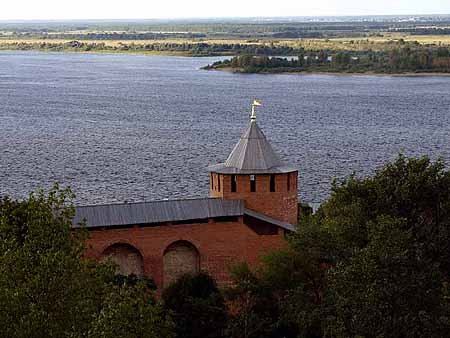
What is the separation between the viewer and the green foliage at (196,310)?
2031 centimetres

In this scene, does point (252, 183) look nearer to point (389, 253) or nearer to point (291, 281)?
point (291, 281)

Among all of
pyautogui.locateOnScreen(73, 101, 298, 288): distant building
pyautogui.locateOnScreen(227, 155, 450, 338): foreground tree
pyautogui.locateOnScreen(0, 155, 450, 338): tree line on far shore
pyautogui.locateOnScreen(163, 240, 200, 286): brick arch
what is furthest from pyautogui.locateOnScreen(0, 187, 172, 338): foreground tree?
pyautogui.locateOnScreen(163, 240, 200, 286): brick arch

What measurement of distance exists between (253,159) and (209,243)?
2.45 metres

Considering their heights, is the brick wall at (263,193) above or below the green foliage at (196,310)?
above

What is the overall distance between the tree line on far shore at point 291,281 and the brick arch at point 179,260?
3.11 ft

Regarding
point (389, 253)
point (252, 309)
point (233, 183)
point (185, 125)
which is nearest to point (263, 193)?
point (233, 183)

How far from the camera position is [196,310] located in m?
20.5

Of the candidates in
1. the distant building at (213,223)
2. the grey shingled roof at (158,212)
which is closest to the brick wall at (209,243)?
the distant building at (213,223)

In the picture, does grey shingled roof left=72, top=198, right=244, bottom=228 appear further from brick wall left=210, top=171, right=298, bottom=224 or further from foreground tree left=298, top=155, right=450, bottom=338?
foreground tree left=298, top=155, right=450, bottom=338

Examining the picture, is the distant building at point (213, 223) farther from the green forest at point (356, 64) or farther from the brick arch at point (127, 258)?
the green forest at point (356, 64)

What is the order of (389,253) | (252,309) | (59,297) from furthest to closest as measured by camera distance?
(252,309), (389,253), (59,297)

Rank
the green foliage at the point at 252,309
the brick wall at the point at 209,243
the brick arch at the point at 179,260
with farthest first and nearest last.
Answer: the brick arch at the point at 179,260, the brick wall at the point at 209,243, the green foliage at the point at 252,309

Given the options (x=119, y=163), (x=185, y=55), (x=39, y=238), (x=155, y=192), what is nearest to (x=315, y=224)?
(x=39, y=238)

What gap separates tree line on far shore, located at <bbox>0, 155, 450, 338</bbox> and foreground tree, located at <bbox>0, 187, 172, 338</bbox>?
16 mm
